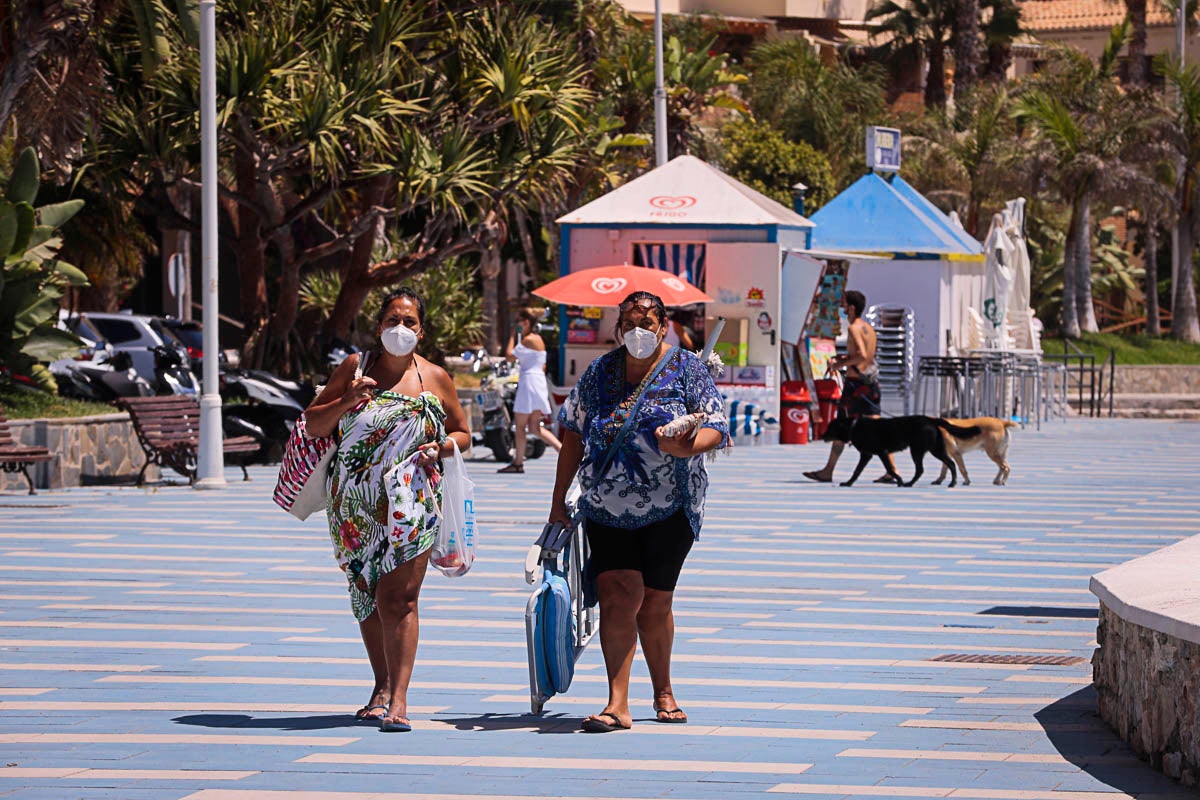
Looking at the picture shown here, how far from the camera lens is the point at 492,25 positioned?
28.0 meters

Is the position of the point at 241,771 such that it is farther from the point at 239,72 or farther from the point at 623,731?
the point at 239,72

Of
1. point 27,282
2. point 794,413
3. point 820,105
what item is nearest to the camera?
point 27,282

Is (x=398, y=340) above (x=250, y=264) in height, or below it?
below

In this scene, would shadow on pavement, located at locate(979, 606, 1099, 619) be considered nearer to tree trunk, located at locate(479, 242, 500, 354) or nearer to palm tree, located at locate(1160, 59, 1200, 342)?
tree trunk, located at locate(479, 242, 500, 354)

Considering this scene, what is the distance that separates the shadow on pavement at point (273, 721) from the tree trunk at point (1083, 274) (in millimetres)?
40446

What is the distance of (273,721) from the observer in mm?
7707

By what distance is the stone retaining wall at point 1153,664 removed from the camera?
257 inches

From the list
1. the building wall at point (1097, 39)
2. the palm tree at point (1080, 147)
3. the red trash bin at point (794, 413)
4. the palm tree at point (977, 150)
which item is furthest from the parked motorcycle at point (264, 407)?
the building wall at point (1097, 39)

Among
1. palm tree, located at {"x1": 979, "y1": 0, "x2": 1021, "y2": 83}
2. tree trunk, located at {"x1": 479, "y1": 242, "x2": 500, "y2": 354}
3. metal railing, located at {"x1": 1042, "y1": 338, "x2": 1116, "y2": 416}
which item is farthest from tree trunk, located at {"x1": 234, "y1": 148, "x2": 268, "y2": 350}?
palm tree, located at {"x1": 979, "y1": 0, "x2": 1021, "y2": 83}

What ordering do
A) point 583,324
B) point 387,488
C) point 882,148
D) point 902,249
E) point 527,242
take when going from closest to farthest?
point 387,488
point 583,324
point 902,249
point 882,148
point 527,242

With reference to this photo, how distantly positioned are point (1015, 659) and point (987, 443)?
11045 mm

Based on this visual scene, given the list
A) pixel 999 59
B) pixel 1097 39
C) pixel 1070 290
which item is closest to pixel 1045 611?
pixel 1070 290

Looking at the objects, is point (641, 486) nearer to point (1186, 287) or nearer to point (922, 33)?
point (1186, 287)

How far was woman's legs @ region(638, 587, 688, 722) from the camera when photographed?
771cm
